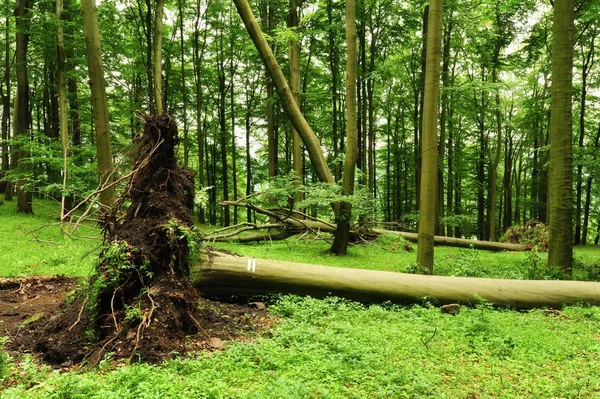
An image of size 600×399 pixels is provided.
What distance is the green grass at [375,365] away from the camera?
10.2 ft

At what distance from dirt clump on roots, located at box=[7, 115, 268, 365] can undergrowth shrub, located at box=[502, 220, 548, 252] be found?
43.9ft

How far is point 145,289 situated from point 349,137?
721 cm

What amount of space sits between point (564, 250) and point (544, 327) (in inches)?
132

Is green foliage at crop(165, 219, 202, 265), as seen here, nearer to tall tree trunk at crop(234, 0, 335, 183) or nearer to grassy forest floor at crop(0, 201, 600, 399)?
grassy forest floor at crop(0, 201, 600, 399)

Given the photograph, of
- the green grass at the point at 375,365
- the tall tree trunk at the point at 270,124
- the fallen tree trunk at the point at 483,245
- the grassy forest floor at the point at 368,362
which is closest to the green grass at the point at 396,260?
the grassy forest floor at the point at 368,362

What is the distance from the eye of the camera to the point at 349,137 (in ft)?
33.5

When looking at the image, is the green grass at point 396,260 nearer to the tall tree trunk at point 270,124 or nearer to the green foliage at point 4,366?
the tall tree trunk at point 270,124

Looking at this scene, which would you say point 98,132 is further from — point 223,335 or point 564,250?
point 564,250

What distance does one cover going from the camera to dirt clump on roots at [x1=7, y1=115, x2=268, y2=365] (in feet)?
13.1

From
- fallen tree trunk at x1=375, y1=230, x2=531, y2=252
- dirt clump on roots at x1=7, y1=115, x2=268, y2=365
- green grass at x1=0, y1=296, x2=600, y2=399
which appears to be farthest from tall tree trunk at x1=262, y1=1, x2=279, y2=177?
green grass at x1=0, y1=296, x2=600, y2=399

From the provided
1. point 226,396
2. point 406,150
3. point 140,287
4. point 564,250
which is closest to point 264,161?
point 406,150

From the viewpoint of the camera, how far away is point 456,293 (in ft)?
21.3

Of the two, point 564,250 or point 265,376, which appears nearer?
point 265,376

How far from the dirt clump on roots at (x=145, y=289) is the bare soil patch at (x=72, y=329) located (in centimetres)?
1
